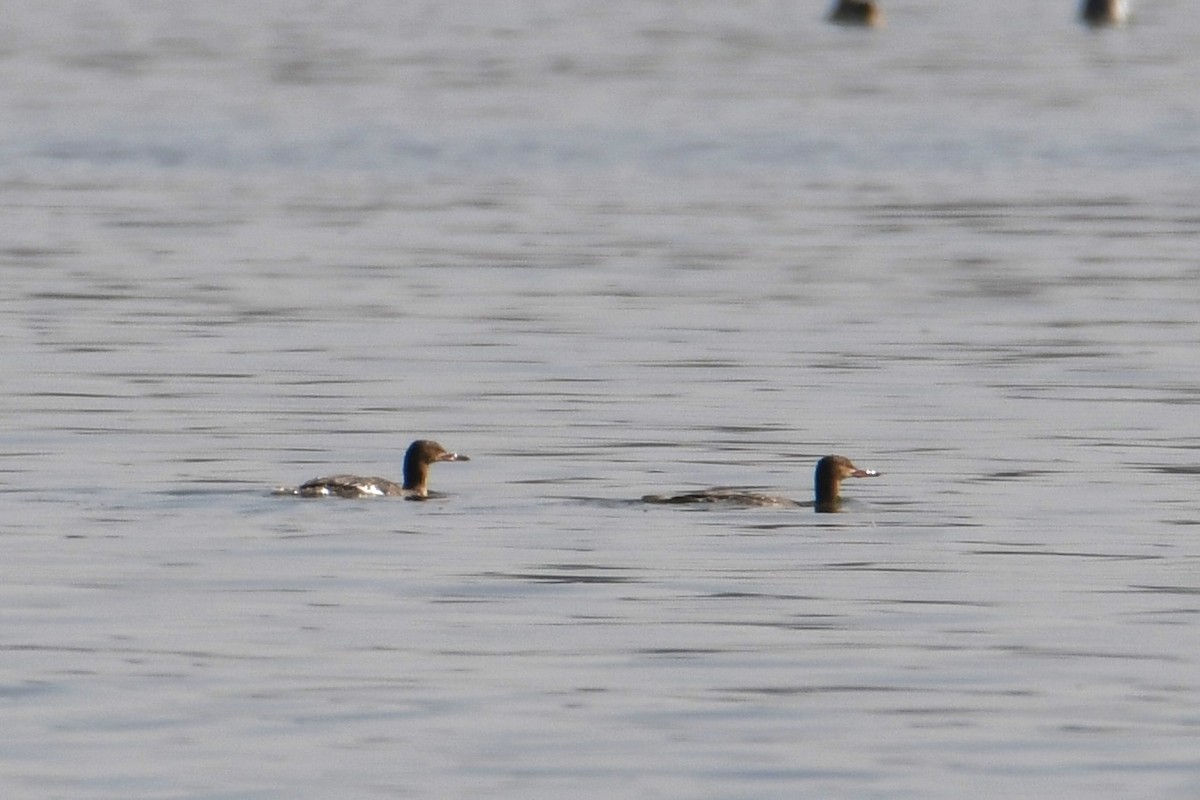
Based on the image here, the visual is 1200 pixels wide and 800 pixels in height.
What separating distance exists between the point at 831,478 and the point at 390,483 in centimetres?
266

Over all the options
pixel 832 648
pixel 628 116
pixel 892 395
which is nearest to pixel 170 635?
pixel 832 648

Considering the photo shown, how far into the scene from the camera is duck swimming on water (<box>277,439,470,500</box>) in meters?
19.2

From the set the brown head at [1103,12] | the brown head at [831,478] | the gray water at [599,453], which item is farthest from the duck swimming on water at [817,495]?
the brown head at [1103,12]

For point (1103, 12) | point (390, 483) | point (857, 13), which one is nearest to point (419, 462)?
point (390, 483)

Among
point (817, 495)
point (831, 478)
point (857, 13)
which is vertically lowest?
point (817, 495)

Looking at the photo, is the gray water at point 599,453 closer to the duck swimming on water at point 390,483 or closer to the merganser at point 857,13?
the duck swimming on water at point 390,483

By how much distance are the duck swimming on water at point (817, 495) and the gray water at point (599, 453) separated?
0.13 m

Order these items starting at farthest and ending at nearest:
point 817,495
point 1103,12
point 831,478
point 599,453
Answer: point 1103,12, point 599,453, point 817,495, point 831,478

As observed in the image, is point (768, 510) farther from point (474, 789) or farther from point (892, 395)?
point (474, 789)

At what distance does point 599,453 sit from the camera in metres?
21.7

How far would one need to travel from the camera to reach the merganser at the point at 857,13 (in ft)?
261

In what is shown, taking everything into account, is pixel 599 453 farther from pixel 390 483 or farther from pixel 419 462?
pixel 390 483

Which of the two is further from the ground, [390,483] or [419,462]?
[419,462]

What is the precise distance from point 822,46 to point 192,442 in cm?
5378
